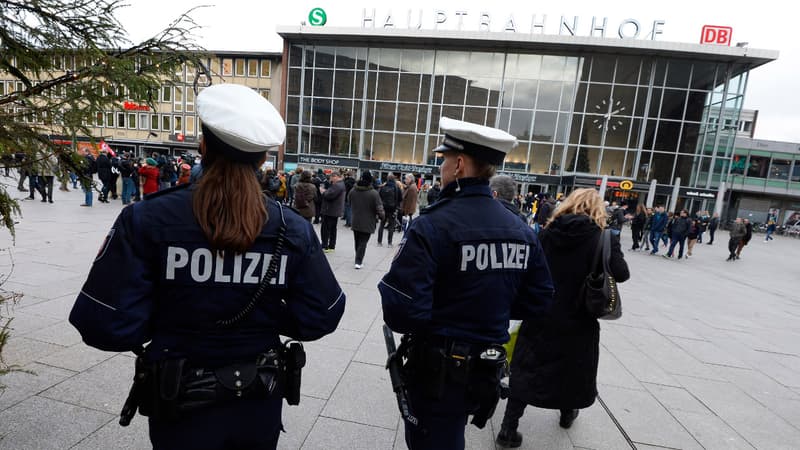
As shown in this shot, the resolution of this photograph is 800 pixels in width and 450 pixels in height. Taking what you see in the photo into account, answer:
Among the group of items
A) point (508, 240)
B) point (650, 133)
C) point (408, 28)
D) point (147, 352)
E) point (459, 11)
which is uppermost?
point (459, 11)

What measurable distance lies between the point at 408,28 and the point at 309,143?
10990mm

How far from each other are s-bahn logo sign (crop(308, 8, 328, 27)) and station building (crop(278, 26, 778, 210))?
2.10 metres

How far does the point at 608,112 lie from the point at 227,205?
3034 cm

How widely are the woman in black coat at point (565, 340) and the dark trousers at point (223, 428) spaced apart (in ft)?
6.32

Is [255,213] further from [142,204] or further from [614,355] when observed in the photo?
[614,355]

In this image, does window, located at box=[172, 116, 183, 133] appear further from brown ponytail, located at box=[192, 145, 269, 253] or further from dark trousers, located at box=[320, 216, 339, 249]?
brown ponytail, located at box=[192, 145, 269, 253]

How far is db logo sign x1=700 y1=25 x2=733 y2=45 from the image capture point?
2609cm

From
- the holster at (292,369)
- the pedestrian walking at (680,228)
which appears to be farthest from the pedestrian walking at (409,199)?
the holster at (292,369)

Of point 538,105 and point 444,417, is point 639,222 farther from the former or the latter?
point 444,417

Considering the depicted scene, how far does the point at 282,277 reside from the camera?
148 cm

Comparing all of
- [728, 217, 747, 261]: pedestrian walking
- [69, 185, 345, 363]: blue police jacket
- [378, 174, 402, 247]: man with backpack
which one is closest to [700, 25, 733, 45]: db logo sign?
[728, 217, 747, 261]: pedestrian walking

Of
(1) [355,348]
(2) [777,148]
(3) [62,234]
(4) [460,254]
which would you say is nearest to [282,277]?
(4) [460,254]

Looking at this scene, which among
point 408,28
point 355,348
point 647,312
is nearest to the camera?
point 355,348

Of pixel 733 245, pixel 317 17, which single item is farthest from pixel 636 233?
pixel 317 17
